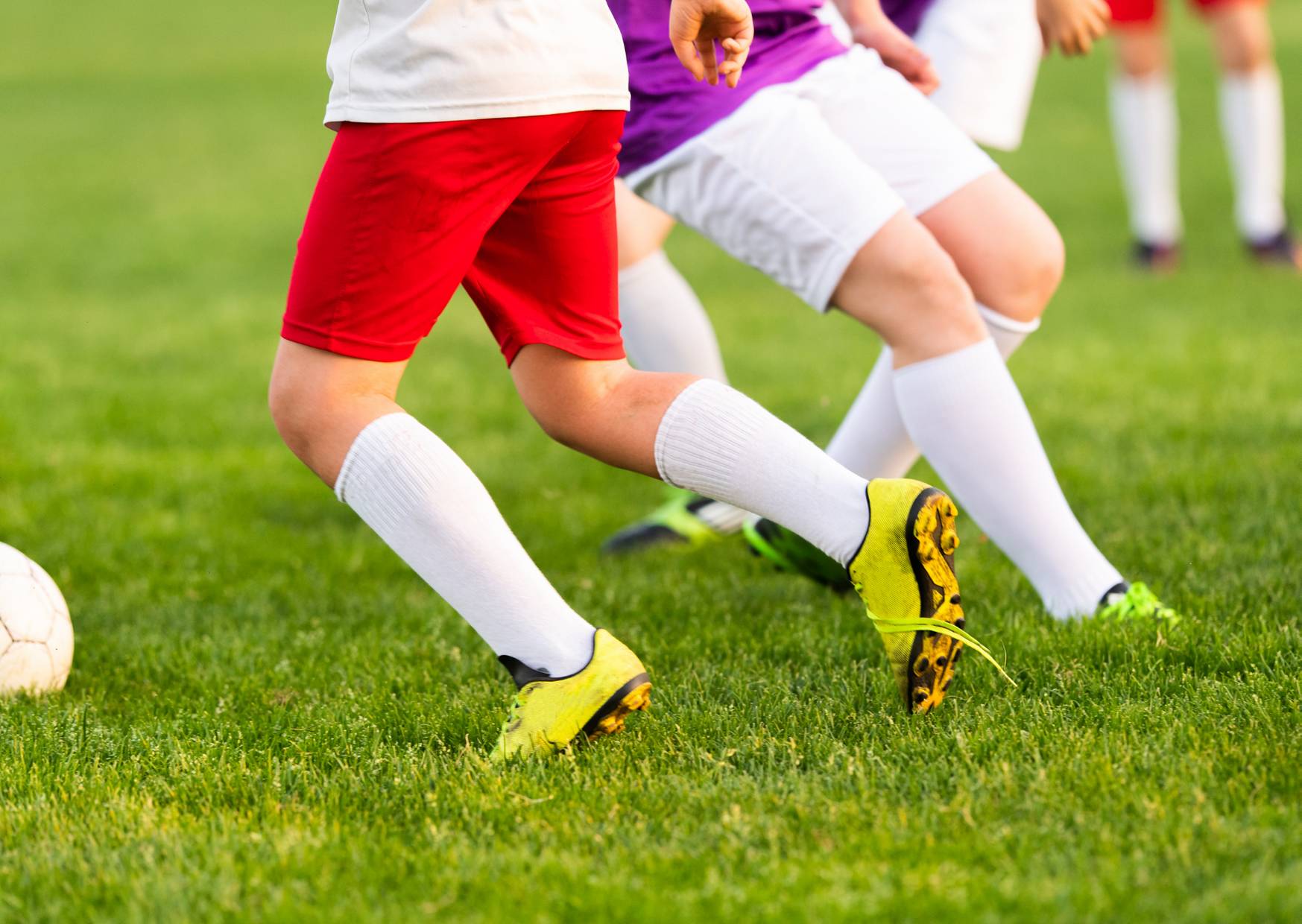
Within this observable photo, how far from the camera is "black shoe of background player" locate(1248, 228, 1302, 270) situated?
796 centimetres

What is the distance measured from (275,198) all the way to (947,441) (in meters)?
9.89

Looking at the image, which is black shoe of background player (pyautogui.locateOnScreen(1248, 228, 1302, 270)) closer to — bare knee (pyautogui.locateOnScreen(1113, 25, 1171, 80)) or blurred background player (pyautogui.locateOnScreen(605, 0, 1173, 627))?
bare knee (pyautogui.locateOnScreen(1113, 25, 1171, 80))

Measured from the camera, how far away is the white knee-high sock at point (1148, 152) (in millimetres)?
8336

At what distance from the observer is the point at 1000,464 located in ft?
9.46

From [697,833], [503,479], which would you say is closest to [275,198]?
[503,479]

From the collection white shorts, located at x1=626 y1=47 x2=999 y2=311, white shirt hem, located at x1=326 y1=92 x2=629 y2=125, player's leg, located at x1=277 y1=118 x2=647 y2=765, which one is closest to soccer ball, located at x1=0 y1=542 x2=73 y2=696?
player's leg, located at x1=277 y1=118 x2=647 y2=765

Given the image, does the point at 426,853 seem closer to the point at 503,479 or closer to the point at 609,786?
the point at 609,786

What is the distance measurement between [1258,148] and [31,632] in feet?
23.4

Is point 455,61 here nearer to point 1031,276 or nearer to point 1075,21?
point 1031,276

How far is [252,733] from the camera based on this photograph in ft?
8.55

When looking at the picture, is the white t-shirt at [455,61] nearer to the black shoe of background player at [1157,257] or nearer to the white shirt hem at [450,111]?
the white shirt hem at [450,111]

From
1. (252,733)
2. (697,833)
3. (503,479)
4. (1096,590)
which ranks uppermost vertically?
(697,833)

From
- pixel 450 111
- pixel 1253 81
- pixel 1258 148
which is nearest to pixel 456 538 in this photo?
pixel 450 111

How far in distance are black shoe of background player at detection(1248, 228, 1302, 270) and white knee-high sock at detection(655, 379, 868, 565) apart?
6.36m
